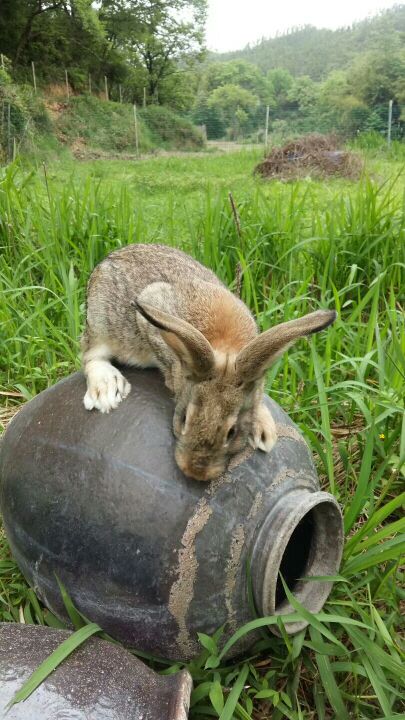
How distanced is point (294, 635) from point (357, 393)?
127cm

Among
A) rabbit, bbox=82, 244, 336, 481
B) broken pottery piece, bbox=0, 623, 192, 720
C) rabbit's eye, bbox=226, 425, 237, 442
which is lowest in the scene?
broken pottery piece, bbox=0, 623, 192, 720

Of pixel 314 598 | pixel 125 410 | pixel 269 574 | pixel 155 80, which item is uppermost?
pixel 155 80

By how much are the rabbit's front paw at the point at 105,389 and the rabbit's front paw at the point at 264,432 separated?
493mm

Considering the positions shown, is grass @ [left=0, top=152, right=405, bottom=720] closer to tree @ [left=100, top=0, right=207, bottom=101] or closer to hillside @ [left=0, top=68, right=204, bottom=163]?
hillside @ [left=0, top=68, right=204, bottom=163]

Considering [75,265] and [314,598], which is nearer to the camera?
[314,598]

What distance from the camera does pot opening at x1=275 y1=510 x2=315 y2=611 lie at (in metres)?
2.50

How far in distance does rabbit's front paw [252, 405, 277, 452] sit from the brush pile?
11.2 meters

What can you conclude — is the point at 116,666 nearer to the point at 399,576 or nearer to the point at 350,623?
the point at 350,623

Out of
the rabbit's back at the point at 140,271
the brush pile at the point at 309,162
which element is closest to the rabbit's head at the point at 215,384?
the rabbit's back at the point at 140,271

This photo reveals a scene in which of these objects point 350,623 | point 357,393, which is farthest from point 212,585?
point 357,393

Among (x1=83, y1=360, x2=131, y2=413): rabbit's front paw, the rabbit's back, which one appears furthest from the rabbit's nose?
the rabbit's back

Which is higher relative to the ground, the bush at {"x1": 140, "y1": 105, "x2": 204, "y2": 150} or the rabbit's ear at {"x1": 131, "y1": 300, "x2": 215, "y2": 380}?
the bush at {"x1": 140, "y1": 105, "x2": 204, "y2": 150}

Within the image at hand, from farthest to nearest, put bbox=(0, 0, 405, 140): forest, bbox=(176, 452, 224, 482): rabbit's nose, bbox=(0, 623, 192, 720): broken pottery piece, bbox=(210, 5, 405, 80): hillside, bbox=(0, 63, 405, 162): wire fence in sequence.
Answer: bbox=(210, 5, 405, 80): hillside → bbox=(0, 0, 405, 140): forest → bbox=(0, 63, 405, 162): wire fence → bbox=(176, 452, 224, 482): rabbit's nose → bbox=(0, 623, 192, 720): broken pottery piece

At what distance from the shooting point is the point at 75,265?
4.62m
